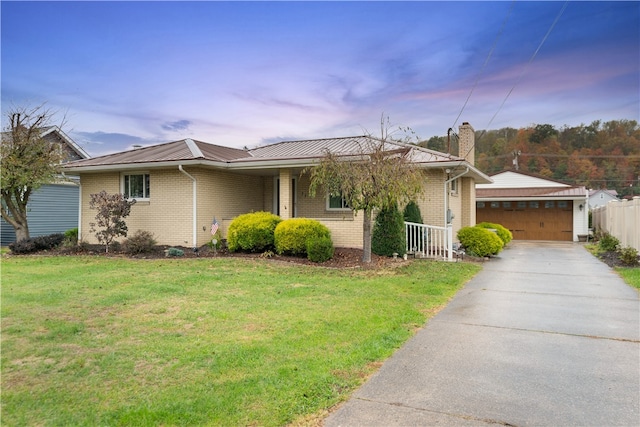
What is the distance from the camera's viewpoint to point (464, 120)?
17.7 meters

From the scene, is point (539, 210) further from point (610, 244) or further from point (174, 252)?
point (174, 252)

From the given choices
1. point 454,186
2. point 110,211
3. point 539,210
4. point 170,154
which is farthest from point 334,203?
point 539,210

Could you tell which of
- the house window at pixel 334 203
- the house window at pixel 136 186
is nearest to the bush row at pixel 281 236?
the house window at pixel 334 203

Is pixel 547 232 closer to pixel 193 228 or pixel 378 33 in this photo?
pixel 378 33

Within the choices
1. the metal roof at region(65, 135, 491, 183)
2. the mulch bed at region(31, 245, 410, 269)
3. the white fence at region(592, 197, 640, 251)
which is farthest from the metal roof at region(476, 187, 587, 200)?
the mulch bed at region(31, 245, 410, 269)

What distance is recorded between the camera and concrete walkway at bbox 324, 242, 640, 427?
10.6 feet

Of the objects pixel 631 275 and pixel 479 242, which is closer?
pixel 631 275

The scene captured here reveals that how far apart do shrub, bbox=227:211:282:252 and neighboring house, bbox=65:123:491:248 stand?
51.6 inches

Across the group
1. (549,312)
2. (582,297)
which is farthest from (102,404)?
(582,297)

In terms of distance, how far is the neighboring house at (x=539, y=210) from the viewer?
2323cm

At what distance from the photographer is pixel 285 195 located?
1383 cm

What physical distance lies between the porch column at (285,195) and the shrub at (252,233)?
0.94 meters

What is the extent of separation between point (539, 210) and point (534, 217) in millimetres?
488

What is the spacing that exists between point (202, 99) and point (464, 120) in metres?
11.0
